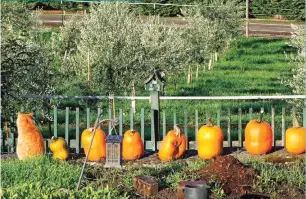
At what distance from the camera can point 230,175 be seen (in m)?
9.61

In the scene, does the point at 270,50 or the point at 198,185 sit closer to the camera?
the point at 198,185

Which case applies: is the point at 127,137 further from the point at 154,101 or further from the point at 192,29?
the point at 192,29

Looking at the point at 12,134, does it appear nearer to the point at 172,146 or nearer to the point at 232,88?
the point at 172,146

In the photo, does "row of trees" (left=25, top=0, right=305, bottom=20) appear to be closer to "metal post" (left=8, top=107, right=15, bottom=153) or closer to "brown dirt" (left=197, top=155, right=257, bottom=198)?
"metal post" (left=8, top=107, right=15, bottom=153)

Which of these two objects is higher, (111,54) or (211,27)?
(211,27)

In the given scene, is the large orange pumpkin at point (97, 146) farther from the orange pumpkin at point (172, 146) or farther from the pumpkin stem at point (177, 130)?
the pumpkin stem at point (177, 130)

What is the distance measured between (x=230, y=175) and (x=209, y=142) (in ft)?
6.38

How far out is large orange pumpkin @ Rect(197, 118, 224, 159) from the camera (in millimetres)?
11531

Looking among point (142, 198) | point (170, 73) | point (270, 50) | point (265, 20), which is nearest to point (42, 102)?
point (142, 198)

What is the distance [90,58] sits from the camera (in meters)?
23.5

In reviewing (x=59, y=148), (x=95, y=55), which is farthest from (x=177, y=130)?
(x=95, y=55)

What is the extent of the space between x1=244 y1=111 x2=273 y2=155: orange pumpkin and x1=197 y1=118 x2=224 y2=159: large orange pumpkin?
45cm

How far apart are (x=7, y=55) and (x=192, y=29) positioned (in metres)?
23.8

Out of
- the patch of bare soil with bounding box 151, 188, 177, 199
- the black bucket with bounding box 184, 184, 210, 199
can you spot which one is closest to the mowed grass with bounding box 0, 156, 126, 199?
the patch of bare soil with bounding box 151, 188, 177, 199
